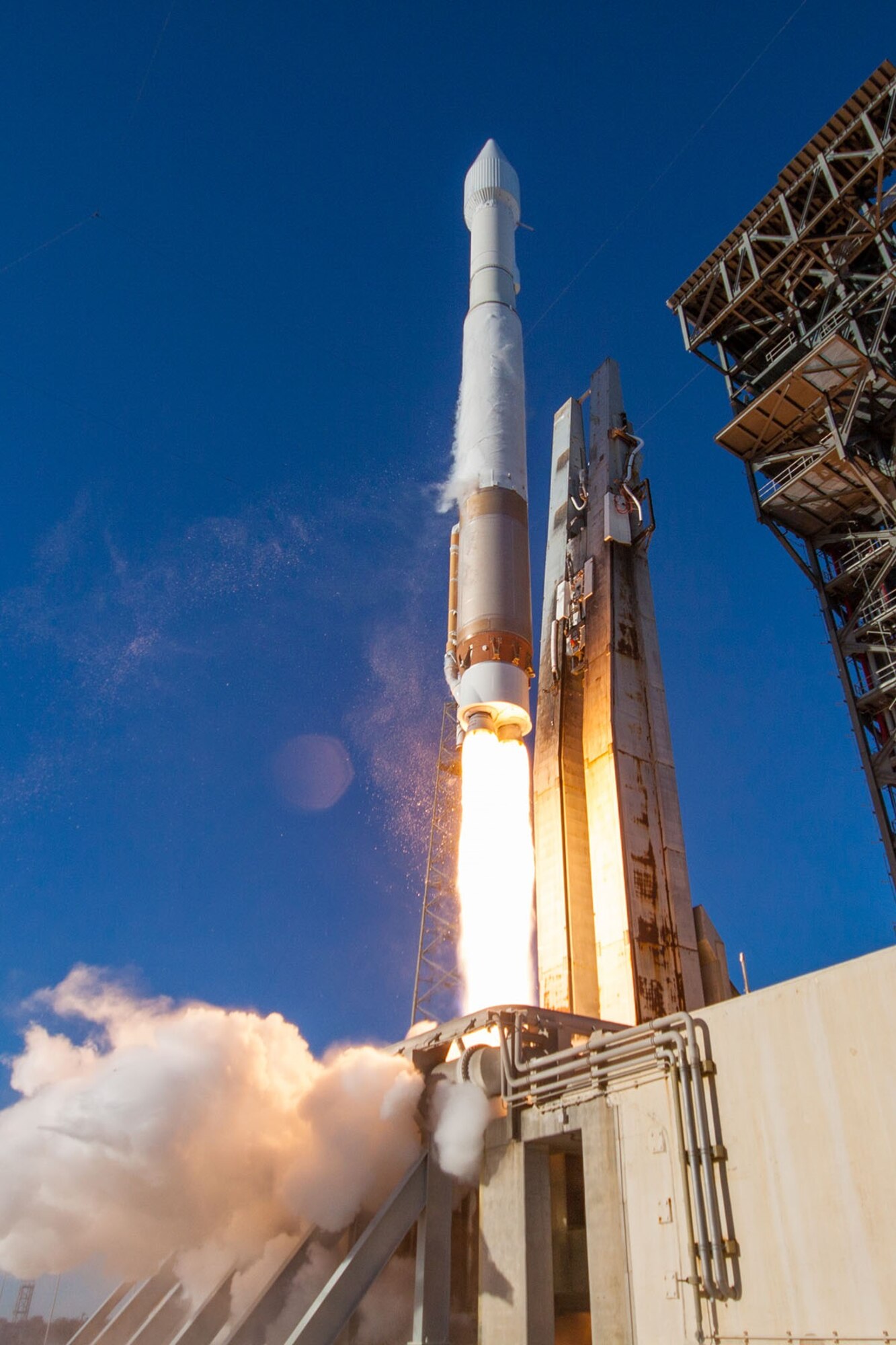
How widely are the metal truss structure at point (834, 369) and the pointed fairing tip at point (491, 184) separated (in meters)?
6.36

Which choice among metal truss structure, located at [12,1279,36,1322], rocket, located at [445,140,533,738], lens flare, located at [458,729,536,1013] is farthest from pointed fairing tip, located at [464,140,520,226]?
metal truss structure, located at [12,1279,36,1322]

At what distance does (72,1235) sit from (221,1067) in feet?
9.72

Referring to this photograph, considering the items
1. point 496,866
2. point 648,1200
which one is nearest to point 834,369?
point 496,866

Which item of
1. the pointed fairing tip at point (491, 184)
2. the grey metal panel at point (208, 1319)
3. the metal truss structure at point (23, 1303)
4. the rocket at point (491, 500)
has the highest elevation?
the pointed fairing tip at point (491, 184)

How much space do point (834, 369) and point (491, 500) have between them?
1077 centimetres

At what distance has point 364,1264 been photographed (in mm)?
14578

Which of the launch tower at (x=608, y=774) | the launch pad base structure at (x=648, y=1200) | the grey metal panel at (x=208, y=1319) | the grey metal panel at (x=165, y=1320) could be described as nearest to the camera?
the launch pad base structure at (x=648, y=1200)

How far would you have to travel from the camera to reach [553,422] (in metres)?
28.5

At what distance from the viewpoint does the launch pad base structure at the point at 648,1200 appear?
10.6 meters

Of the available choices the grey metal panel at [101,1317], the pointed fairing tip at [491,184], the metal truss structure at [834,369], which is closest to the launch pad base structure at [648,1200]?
the grey metal panel at [101,1317]

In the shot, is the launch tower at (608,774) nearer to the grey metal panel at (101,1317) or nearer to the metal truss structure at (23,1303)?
the grey metal panel at (101,1317)

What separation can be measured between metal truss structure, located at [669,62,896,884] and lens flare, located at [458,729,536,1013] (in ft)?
36.3

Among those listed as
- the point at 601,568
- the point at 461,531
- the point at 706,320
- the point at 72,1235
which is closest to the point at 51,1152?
the point at 72,1235

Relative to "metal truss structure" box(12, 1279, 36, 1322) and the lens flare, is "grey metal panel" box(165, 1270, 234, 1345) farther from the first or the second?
"metal truss structure" box(12, 1279, 36, 1322)
